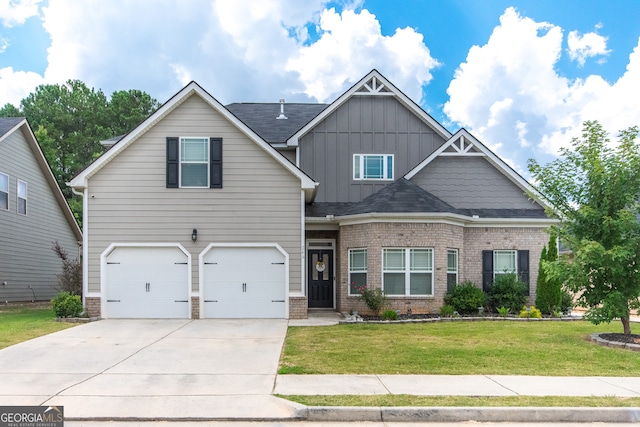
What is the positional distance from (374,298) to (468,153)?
20.8ft

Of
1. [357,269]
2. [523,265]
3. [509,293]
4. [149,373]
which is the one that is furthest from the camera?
[523,265]

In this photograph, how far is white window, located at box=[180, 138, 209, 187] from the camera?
595 inches

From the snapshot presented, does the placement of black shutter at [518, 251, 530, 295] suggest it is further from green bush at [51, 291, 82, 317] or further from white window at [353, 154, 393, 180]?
green bush at [51, 291, 82, 317]

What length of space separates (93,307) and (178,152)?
5.09m

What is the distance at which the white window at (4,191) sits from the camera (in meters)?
19.4

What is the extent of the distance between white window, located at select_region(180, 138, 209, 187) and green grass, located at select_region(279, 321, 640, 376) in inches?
212

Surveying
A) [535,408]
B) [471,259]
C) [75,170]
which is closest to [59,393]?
[535,408]

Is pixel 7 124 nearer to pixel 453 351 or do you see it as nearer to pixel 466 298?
pixel 466 298

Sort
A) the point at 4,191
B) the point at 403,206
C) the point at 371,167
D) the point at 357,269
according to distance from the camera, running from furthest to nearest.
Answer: the point at 4,191 → the point at 371,167 → the point at 357,269 → the point at 403,206

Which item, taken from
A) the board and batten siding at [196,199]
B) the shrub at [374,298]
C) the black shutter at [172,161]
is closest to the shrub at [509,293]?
the shrub at [374,298]

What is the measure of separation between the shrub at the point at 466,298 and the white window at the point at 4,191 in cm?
1646

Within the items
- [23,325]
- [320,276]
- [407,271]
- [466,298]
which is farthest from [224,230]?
[466,298]

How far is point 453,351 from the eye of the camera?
985cm

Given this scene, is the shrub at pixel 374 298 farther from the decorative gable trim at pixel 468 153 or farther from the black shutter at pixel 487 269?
the decorative gable trim at pixel 468 153
